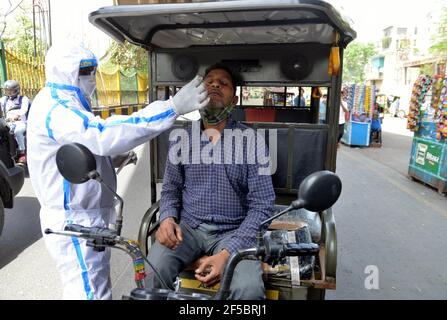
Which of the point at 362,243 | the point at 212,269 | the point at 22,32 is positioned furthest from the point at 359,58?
the point at 212,269

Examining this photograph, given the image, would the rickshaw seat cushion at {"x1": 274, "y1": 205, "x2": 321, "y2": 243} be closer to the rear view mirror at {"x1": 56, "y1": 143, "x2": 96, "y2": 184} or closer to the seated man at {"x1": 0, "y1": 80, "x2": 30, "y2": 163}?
the rear view mirror at {"x1": 56, "y1": 143, "x2": 96, "y2": 184}

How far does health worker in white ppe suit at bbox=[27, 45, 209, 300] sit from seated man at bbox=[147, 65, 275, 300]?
1.23ft

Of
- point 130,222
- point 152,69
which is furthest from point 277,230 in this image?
point 130,222

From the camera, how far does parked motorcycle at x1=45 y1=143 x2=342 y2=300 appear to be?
129 cm

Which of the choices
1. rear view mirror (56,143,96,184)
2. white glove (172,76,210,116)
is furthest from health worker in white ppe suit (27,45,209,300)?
rear view mirror (56,143,96,184)

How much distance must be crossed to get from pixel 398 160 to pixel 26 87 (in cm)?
1019

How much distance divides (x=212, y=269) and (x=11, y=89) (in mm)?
6881

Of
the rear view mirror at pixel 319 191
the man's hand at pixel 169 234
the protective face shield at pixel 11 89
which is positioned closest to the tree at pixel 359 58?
the protective face shield at pixel 11 89

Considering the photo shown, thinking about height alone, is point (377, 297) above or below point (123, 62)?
below

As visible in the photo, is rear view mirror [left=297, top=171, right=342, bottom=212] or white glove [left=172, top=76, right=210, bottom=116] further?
white glove [left=172, top=76, right=210, bottom=116]
